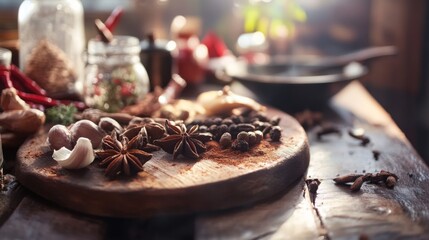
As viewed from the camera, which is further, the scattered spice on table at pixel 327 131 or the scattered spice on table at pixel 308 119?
the scattered spice on table at pixel 308 119

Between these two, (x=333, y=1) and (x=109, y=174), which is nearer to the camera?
(x=109, y=174)

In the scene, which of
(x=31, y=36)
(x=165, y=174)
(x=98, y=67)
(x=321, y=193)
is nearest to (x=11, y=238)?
(x=165, y=174)

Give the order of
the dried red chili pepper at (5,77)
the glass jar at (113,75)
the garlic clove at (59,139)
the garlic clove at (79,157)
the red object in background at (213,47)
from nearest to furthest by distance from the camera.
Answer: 1. the garlic clove at (79,157)
2. the garlic clove at (59,139)
3. the dried red chili pepper at (5,77)
4. the glass jar at (113,75)
5. the red object in background at (213,47)

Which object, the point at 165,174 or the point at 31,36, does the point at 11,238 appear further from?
the point at 31,36

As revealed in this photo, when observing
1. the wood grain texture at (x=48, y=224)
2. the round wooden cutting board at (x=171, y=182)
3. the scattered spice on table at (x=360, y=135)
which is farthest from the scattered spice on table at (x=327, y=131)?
the wood grain texture at (x=48, y=224)

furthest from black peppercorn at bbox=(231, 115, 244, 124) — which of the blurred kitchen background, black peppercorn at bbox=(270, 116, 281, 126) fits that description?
the blurred kitchen background

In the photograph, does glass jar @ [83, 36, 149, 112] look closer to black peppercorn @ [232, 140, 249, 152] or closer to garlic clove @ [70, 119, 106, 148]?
garlic clove @ [70, 119, 106, 148]

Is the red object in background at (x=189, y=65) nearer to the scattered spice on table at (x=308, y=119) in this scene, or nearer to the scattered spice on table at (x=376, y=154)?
the scattered spice on table at (x=308, y=119)
